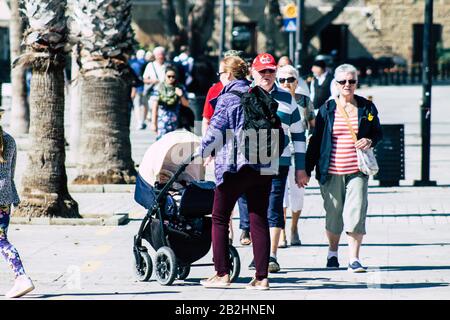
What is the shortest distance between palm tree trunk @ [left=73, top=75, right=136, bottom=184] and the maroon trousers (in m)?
7.48

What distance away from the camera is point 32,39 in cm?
1410

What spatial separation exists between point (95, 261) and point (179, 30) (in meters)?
34.0

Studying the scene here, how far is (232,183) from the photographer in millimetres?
9805

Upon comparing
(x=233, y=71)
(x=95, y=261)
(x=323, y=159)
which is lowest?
(x=95, y=261)

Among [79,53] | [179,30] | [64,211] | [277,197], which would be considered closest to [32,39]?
[64,211]

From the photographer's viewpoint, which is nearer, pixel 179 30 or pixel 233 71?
pixel 233 71

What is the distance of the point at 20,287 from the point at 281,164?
2552mm

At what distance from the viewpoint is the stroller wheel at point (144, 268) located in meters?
10.4

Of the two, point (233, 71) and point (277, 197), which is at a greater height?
point (233, 71)

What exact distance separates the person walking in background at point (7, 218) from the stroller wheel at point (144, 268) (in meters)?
1.14

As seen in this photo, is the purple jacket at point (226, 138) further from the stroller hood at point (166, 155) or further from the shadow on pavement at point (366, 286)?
the shadow on pavement at point (366, 286)
